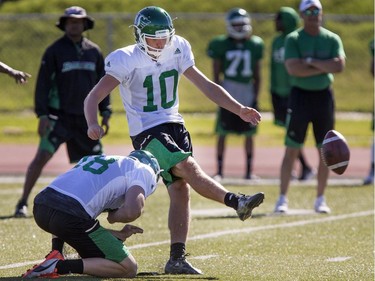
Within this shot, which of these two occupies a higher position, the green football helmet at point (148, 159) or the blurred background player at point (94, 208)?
the green football helmet at point (148, 159)

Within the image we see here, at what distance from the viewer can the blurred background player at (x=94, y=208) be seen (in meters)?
7.27

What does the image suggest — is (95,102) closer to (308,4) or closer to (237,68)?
Result: (308,4)

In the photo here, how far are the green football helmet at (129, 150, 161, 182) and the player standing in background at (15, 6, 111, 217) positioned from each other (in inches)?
145

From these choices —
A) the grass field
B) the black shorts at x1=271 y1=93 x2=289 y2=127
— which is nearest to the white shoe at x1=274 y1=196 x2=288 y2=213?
the grass field

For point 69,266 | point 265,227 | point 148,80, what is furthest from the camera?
point 265,227

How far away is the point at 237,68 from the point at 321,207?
4.03m

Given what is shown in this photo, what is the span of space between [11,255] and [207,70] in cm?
1597

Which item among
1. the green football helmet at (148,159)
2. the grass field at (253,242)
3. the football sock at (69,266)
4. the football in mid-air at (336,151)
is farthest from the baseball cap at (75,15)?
the football sock at (69,266)

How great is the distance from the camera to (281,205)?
12.0 meters

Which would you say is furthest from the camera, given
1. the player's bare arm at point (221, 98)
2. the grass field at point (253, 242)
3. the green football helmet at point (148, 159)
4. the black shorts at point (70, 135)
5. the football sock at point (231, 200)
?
the black shorts at point (70, 135)

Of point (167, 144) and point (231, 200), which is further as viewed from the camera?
point (167, 144)

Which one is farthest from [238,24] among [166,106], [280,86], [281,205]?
[166,106]

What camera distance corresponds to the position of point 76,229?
288 inches

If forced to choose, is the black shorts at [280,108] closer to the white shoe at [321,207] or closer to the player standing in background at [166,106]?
the white shoe at [321,207]
